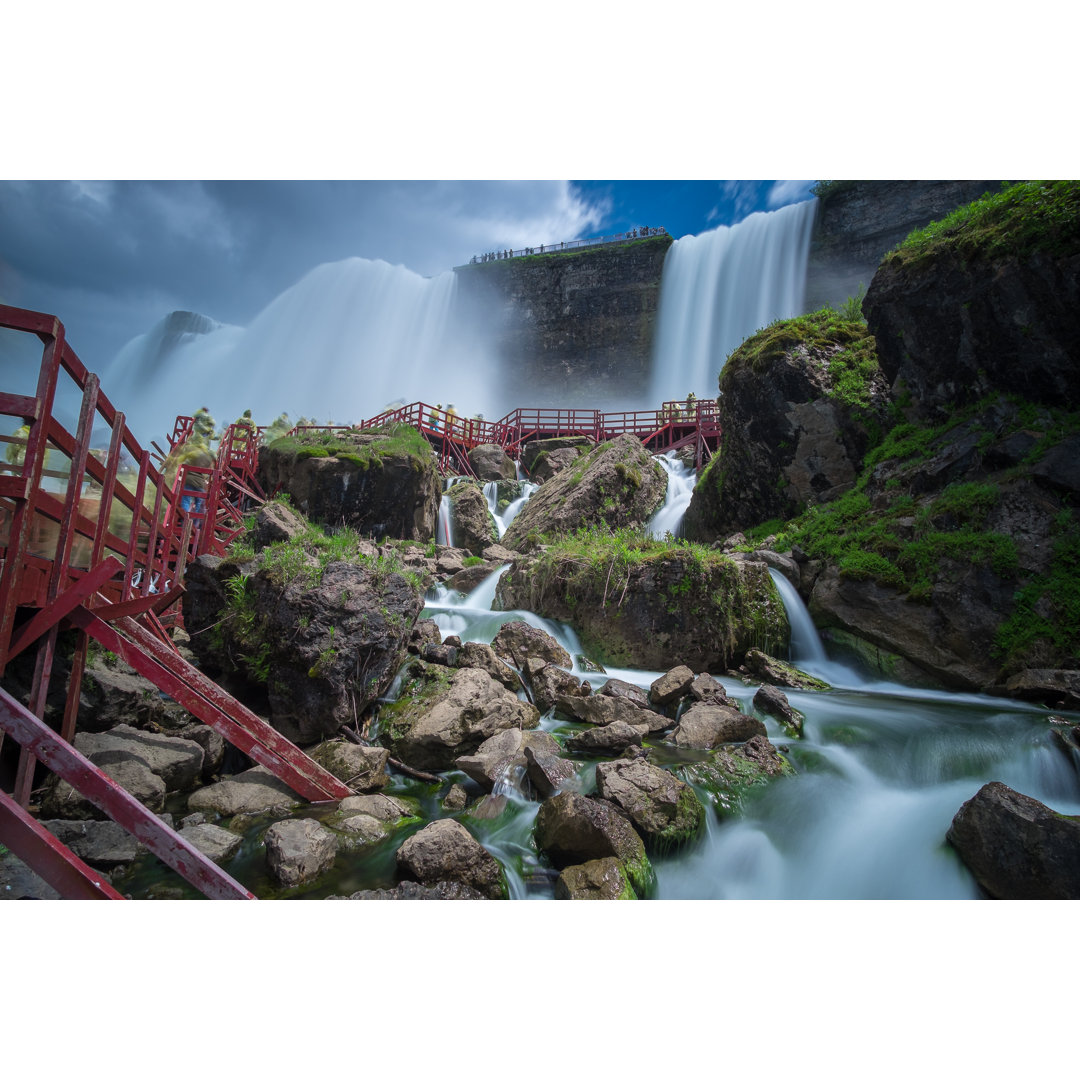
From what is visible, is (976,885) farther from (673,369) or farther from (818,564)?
(673,369)

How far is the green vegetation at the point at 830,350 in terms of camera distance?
8.80 meters

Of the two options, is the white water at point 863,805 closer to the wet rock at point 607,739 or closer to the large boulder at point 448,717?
the wet rock at point 607,739

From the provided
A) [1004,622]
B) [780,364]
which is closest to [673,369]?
[780,364]

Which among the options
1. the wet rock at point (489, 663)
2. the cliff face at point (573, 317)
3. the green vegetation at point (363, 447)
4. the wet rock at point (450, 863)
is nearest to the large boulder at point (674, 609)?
the wet rock at point (489, 663)

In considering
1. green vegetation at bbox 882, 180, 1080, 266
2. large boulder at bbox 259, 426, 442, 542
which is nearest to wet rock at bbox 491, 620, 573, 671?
green vegetation at bbox 882, 180, 1080, 266

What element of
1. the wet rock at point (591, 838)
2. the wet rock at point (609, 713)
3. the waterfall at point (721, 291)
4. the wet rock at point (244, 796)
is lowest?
the wet rock at point (244, 796)

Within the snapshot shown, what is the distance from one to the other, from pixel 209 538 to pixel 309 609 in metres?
3.56

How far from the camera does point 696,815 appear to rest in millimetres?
3225

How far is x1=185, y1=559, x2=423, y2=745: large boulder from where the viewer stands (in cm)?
441

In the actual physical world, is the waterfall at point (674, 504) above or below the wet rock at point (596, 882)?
above

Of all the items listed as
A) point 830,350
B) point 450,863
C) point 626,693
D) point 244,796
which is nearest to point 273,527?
point 244,796

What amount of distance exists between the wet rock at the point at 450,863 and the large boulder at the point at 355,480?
9.88 meters

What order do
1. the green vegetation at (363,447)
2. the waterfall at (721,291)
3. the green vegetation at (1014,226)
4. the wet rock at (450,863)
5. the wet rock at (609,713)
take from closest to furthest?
1. the wet rock at (450,863)
2. the wet rock at (609,713)
3. the green vegetation at (1014,226)
4. the green vegetation at (363,447)
5. the waterfall at (721,291)

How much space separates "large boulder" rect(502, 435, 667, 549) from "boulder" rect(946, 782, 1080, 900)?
7779mm
